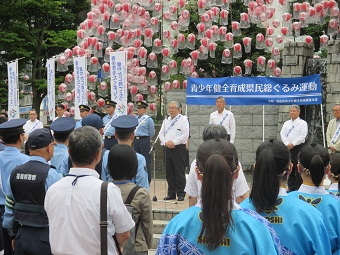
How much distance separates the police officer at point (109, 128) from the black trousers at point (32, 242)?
268 inches

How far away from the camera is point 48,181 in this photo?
15.7 feet

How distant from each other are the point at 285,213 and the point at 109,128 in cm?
799

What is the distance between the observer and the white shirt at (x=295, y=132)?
11.7 metres

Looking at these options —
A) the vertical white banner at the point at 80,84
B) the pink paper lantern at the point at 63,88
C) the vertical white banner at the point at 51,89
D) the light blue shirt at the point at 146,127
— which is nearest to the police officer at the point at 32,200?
the light blue shirt at the point at 146,127

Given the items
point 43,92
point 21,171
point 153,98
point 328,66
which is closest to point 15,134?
point 21,171

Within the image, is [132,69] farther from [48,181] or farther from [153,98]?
[48,181]

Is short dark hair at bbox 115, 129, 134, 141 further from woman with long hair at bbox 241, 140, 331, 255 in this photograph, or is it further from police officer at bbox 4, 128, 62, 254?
woman with long hair at bbox 241, 140, 331, 255

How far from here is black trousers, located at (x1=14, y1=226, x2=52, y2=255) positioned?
4625 mm

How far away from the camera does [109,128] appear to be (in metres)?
11.6

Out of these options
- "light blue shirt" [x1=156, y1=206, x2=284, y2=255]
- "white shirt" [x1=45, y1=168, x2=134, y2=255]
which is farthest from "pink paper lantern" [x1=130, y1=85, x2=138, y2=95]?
"light blue shirt" [x1=156, y1=206, x2=284, y2=255]

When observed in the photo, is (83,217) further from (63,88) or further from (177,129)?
(63,88)

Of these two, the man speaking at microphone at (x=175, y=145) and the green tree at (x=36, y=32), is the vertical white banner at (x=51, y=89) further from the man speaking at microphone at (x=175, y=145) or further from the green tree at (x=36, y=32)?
the green tree at (x=36, y=32)

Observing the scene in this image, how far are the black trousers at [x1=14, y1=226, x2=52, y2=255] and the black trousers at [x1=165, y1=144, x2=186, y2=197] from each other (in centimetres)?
650

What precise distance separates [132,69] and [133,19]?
4.41 feet
